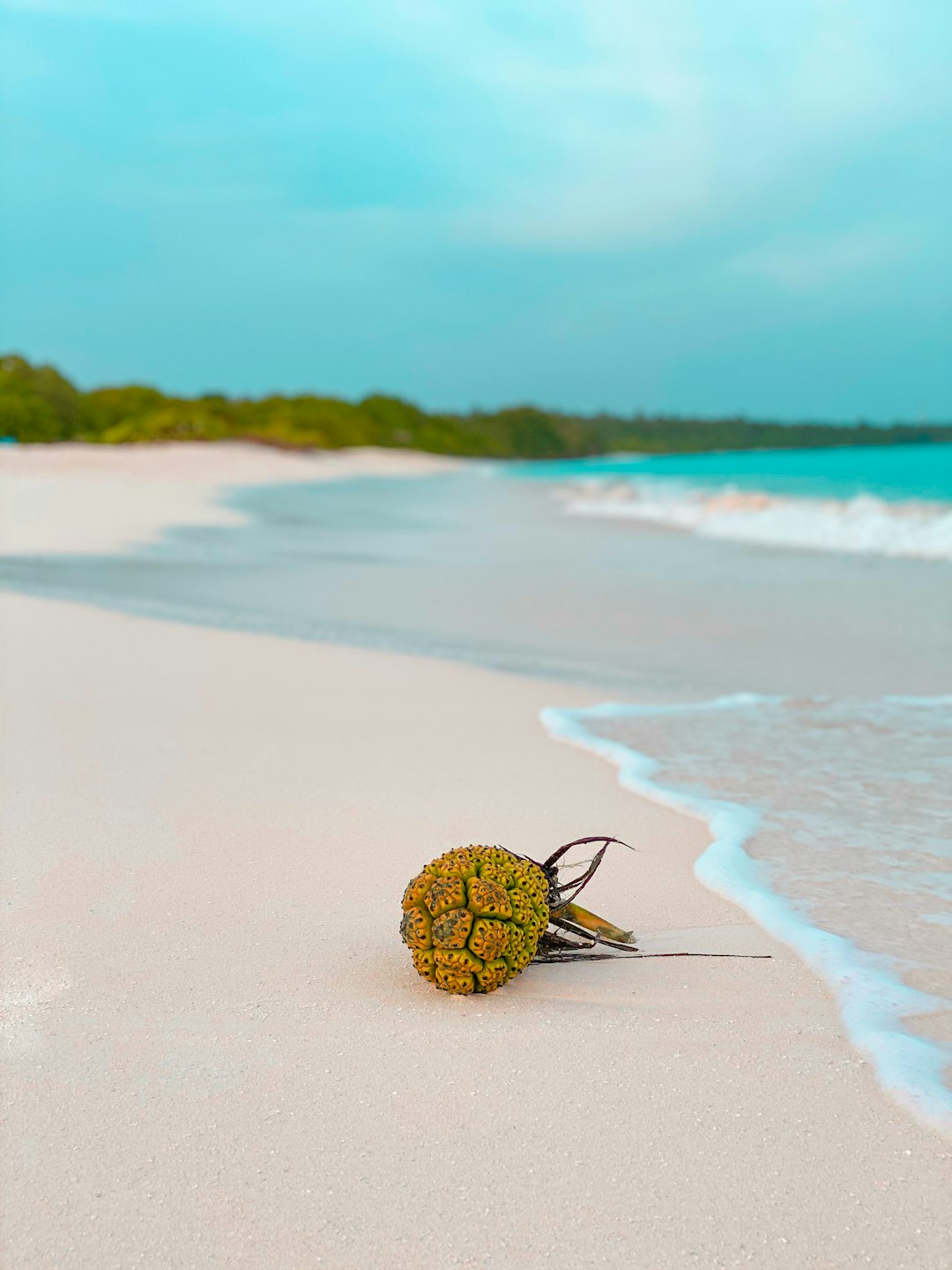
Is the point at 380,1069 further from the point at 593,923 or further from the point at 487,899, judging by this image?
the point at 593,923

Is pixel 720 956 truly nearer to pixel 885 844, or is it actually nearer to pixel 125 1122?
pixel 885 844

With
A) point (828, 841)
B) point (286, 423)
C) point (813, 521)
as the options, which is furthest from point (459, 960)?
point (286, 423)

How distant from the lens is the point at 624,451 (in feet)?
483

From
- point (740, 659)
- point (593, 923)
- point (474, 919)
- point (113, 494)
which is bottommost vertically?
point (740, 659)

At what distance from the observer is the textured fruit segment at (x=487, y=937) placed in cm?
211

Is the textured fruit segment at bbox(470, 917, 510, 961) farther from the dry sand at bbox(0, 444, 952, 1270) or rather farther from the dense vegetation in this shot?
the dense vegetation

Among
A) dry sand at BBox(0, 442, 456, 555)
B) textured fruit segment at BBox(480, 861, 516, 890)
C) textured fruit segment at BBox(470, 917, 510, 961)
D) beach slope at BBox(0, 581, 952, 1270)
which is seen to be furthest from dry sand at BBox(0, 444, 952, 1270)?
dry sand at BBox(0, 442, 456, 555)

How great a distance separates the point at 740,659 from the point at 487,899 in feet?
14.8

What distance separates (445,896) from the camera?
6.93ft

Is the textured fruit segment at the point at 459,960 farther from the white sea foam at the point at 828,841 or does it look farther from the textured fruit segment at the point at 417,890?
the white sea foam at the point at 828,841

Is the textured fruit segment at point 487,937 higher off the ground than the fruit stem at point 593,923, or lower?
higher

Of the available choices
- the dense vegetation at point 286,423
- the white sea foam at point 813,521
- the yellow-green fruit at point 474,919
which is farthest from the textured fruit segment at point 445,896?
the dense vegetation at point 286,423

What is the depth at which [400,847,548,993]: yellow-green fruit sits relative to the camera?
2109mm

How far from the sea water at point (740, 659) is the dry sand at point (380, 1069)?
18 cm
